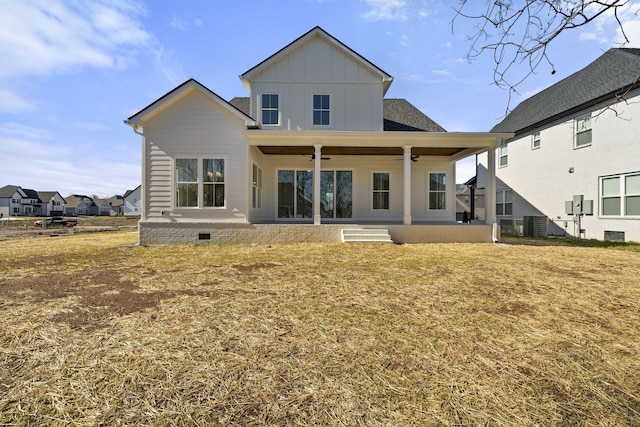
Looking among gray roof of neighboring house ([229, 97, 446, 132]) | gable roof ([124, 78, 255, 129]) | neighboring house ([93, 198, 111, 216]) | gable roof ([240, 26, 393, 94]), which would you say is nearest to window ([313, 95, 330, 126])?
gable roof ([240, 26, 393, 94])

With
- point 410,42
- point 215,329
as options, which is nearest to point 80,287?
point 215,329

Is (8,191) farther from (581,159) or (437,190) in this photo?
(581,159)

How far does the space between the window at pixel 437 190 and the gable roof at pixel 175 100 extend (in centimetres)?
862

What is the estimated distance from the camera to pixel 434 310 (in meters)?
3.78

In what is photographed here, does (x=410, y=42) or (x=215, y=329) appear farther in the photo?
(x=410, y=42)

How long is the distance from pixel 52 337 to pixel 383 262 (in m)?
5.88

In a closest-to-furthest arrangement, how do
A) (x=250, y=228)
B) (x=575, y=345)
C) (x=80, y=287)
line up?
(x=575, y=345) < (x=80, y=287) < (x=250, y=228)

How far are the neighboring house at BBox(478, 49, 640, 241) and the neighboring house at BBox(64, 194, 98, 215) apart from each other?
10750 cm

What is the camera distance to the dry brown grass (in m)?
1.95

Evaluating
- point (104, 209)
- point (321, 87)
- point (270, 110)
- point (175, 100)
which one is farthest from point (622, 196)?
point (104, 209)

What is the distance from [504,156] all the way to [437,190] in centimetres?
775

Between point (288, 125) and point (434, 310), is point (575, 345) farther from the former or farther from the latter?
point (288, 125)

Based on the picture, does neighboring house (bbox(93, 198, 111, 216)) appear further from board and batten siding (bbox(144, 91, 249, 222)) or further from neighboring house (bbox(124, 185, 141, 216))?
board and batten siding (bbox(144, 91, 249, 222))

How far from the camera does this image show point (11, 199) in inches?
Answer: 2574
